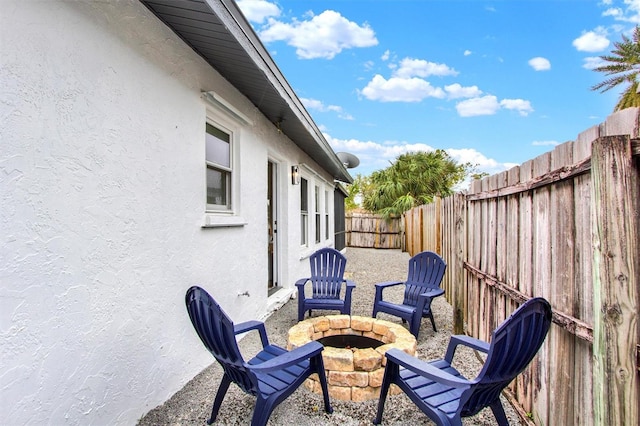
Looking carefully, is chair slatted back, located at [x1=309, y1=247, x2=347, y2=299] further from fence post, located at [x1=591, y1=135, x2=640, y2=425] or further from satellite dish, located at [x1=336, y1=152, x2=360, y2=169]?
satellite dish, located at [x1=336, y1=152, x2=360, y2=169]

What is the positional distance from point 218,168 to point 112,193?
1.49 meters

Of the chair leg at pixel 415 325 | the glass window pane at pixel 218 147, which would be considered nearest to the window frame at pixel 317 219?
the glass window pane at pixel 218 147

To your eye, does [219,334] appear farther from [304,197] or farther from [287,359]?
[304,197]

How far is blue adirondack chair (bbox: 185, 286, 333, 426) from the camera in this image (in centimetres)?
187

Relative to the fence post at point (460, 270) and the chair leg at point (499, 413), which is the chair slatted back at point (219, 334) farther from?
the fence post at point (460, 270)

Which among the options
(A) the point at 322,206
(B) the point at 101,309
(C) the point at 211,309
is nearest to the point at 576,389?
(C) the point at 211,309

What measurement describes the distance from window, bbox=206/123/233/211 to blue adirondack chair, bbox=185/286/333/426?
1456mm

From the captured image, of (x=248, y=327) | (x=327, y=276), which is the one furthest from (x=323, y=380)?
(x=327, y=276)

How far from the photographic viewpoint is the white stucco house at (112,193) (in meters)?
1.48

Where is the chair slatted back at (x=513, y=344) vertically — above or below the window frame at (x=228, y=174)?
below

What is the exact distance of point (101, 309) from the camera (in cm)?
190

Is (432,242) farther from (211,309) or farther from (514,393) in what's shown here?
(211,309)

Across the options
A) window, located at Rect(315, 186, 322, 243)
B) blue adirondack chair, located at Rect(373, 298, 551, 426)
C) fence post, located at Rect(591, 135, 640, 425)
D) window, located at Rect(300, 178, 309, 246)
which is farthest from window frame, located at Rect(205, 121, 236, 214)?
window, located at Rect(315, 186, 322, 243)

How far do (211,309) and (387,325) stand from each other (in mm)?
1863
